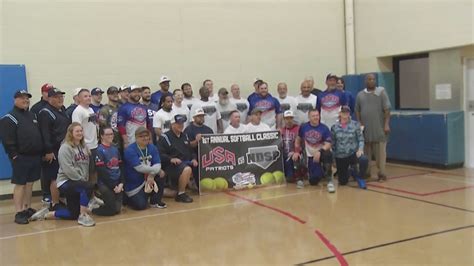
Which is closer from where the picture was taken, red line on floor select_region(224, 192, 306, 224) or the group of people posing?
red line on floor select_region(224, 192, 306, 224)

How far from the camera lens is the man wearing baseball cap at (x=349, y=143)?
712 cm

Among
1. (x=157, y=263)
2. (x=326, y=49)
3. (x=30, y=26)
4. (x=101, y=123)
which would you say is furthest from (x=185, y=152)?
(x=326, y=49)

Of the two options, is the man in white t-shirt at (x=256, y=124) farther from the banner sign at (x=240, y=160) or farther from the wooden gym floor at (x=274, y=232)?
the wooden gym floor at (x=274, y=232)

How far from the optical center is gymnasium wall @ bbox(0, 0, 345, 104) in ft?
25.4

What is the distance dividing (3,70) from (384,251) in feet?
20.9

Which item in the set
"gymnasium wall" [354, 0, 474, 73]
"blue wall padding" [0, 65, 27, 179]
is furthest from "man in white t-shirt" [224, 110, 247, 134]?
"gymnasium wall" [354, 0, 474, 73]

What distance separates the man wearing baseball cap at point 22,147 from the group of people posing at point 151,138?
12 millimetres

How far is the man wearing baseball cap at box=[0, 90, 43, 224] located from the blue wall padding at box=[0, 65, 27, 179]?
5.91ft

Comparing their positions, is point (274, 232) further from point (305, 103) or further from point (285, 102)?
point (285, 102)

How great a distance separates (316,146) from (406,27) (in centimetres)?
400

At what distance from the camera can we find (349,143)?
713 centimetres

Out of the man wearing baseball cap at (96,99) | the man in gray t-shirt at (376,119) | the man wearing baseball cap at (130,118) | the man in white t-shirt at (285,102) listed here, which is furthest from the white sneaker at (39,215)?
the man in gray t-shirt at (376,119)

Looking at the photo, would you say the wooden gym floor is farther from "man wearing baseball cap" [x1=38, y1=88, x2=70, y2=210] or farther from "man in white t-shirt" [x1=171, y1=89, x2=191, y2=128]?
"man in white t-shirt" [x1=171, y1=89, x2=191, y2=128]

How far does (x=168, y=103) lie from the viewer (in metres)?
6.94
